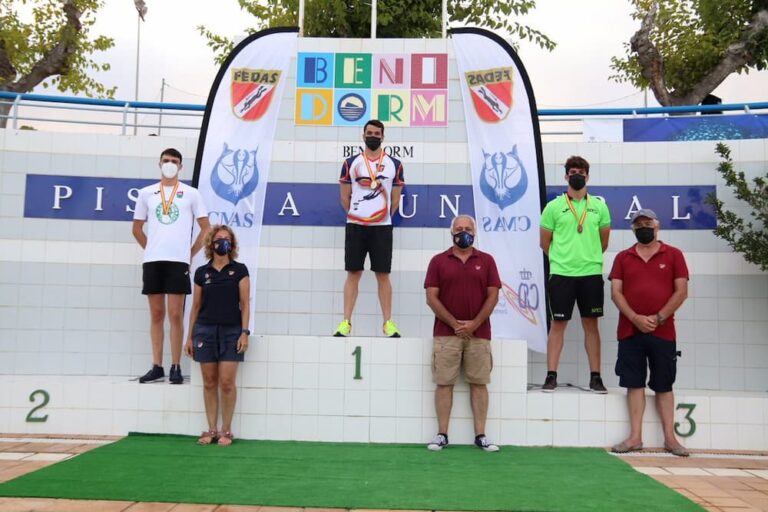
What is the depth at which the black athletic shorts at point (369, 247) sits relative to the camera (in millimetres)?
5758

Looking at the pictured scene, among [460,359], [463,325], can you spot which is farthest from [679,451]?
[463,325]

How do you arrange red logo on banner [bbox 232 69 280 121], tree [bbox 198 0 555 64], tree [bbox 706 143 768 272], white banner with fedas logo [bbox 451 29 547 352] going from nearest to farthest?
tree [bbox 706 143 768 272]
white banner with fedas logo [bbox 451 29 547 352]
red logo on banner [bbox 232 69 280 121]
tree [bbox 198 0 555 64]

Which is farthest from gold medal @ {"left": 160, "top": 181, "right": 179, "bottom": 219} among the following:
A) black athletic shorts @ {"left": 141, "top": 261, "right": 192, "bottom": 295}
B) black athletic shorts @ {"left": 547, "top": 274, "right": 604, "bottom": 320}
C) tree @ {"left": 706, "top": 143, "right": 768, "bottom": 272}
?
tree @ {"left": 706, "top": 143, "right": 768, "bottom": 272}

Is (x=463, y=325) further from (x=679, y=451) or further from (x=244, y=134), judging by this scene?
(x=244, y=134)

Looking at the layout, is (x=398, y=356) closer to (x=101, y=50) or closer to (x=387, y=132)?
(x=387, y=132)

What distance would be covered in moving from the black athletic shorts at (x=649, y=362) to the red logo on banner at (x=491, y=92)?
274cm

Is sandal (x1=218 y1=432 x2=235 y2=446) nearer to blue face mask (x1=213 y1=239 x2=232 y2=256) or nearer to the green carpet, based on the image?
the green carpet

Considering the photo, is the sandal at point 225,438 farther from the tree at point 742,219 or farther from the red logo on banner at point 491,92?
the tree at point 742,219

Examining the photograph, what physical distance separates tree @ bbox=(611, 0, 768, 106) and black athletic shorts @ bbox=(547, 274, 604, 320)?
9582mm

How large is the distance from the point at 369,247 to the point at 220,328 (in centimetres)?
142

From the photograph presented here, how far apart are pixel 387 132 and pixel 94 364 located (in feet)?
12.6

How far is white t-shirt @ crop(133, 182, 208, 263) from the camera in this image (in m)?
5.77

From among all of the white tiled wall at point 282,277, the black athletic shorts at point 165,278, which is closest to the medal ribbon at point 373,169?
the white tiled wall at point 282,277

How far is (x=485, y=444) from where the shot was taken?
16.6ft
